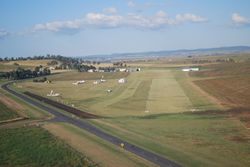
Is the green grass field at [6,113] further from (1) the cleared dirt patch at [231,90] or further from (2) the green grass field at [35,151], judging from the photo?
(1) the cleared dirt patch at [231,90]

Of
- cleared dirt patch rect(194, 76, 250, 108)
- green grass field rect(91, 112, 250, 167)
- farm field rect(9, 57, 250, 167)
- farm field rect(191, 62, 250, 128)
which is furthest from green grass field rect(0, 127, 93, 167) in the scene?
cleared dirt patch rect(194, 76, 250, 108)

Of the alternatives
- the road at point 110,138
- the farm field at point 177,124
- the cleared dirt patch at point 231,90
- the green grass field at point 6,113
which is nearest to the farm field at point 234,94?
the cleared dirt patch at point 231,90

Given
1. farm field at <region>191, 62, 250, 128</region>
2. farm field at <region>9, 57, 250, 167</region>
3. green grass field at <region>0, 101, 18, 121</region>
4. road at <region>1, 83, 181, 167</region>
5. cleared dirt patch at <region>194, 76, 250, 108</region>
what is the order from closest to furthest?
1. road at <region>1, 83, 181, 167</region>
2. farm field at <region>9, 57, 250, 167</region>
3. farm field at <region>191, 62, 250, 128</region>
4. green grass field at <region>0, 101, 18, 121</region>
5. cleared dirt patch at <region>194, 76, 250, 108</region>

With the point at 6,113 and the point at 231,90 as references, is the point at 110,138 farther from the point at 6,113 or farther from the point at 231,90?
the point at 231,90

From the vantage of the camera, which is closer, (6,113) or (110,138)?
(110,138)

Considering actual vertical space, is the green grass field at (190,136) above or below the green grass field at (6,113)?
above

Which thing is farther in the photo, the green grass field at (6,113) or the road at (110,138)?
the green grass field at (6,113)

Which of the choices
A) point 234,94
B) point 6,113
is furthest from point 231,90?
point 6,113

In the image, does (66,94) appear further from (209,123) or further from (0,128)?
(209,123)

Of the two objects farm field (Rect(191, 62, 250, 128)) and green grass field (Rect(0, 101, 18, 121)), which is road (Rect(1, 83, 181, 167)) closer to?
green grass field (Rect(0, 101, 18, 121))
